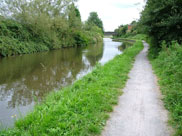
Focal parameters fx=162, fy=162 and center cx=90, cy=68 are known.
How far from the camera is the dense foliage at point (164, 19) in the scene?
37.5 ft

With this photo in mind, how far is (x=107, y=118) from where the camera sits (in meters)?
3.96

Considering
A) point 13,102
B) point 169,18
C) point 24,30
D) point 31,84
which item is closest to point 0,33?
point 24,30

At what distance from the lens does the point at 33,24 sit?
84.5 ft

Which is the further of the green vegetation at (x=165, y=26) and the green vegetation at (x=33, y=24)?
the green vegetation at (x=33, y=24)

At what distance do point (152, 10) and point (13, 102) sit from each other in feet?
37.7

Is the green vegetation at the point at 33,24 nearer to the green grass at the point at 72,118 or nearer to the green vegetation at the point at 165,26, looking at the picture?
the green vegetation at the point at 165,26

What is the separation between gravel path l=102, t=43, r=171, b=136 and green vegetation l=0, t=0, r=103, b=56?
1782 centimetres

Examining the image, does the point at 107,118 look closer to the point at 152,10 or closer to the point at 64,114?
the point at 64,114

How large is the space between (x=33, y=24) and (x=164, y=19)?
20202 mm

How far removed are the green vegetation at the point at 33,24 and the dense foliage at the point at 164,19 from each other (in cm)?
1603

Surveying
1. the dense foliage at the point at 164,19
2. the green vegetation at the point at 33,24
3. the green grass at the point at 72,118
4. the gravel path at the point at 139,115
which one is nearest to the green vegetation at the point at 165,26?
the dense foliage at the point at 164,19

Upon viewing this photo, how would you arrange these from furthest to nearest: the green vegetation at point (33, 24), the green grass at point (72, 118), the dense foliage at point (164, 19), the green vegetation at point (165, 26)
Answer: the green vegetation at point (33, 24) < the dense foliage at point (164, 19) < the green vegetation at point (165, 26) < the green grass at point (72, 118)

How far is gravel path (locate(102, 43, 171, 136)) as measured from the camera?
3425 mm

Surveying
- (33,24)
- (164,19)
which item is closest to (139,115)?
(164,19)
